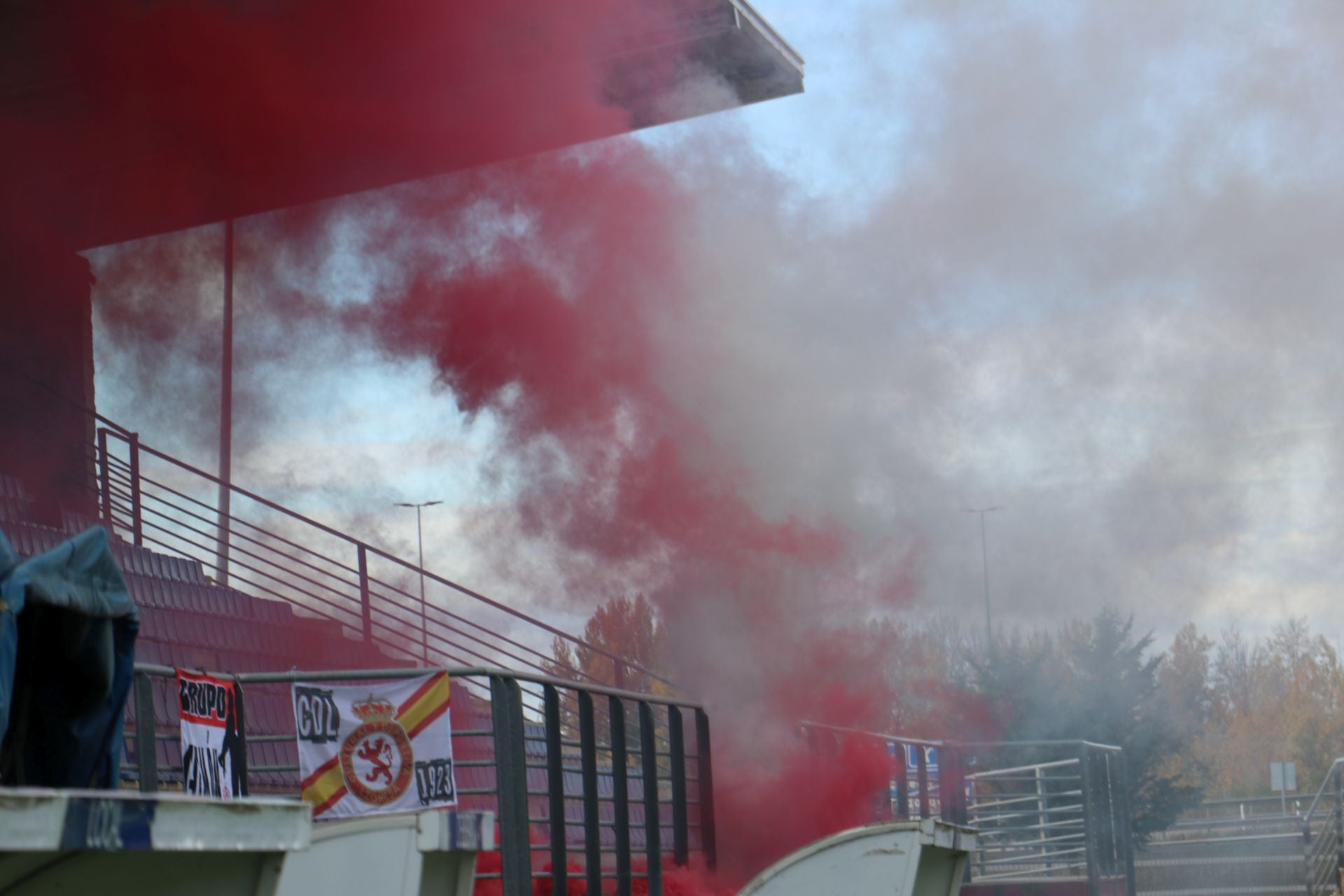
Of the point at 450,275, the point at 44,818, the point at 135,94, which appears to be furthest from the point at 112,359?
the point at 44,818

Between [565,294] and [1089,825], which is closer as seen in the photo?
[1089,825]

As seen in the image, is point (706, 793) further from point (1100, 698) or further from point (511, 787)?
point (1100, 698)

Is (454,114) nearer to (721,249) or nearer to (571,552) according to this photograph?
(721,249)

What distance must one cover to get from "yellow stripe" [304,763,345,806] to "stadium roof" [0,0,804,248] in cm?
717

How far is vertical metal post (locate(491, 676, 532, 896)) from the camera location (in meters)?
7.16

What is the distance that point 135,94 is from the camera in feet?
45.3

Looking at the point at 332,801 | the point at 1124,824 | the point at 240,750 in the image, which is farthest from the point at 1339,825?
the point at 240,750

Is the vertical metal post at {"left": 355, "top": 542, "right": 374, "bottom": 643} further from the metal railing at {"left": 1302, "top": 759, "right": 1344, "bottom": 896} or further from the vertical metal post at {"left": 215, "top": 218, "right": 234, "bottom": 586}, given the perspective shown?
the metal railing at {"left": 1302, "top": 759, "right": 1344, "bottom": 896}

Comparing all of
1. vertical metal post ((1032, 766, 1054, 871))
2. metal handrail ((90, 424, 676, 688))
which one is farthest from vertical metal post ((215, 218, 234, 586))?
vertical metal post ((1032, 766, 1054, 871))

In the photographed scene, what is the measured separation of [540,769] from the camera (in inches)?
360

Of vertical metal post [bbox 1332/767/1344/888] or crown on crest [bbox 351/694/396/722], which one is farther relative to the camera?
vertical metal post [bbox 1332/767/1344/888]

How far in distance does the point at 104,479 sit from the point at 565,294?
14.7 ft

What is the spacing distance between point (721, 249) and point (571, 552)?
Answer: 2.93m

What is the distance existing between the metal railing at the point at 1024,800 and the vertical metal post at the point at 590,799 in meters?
3.93
